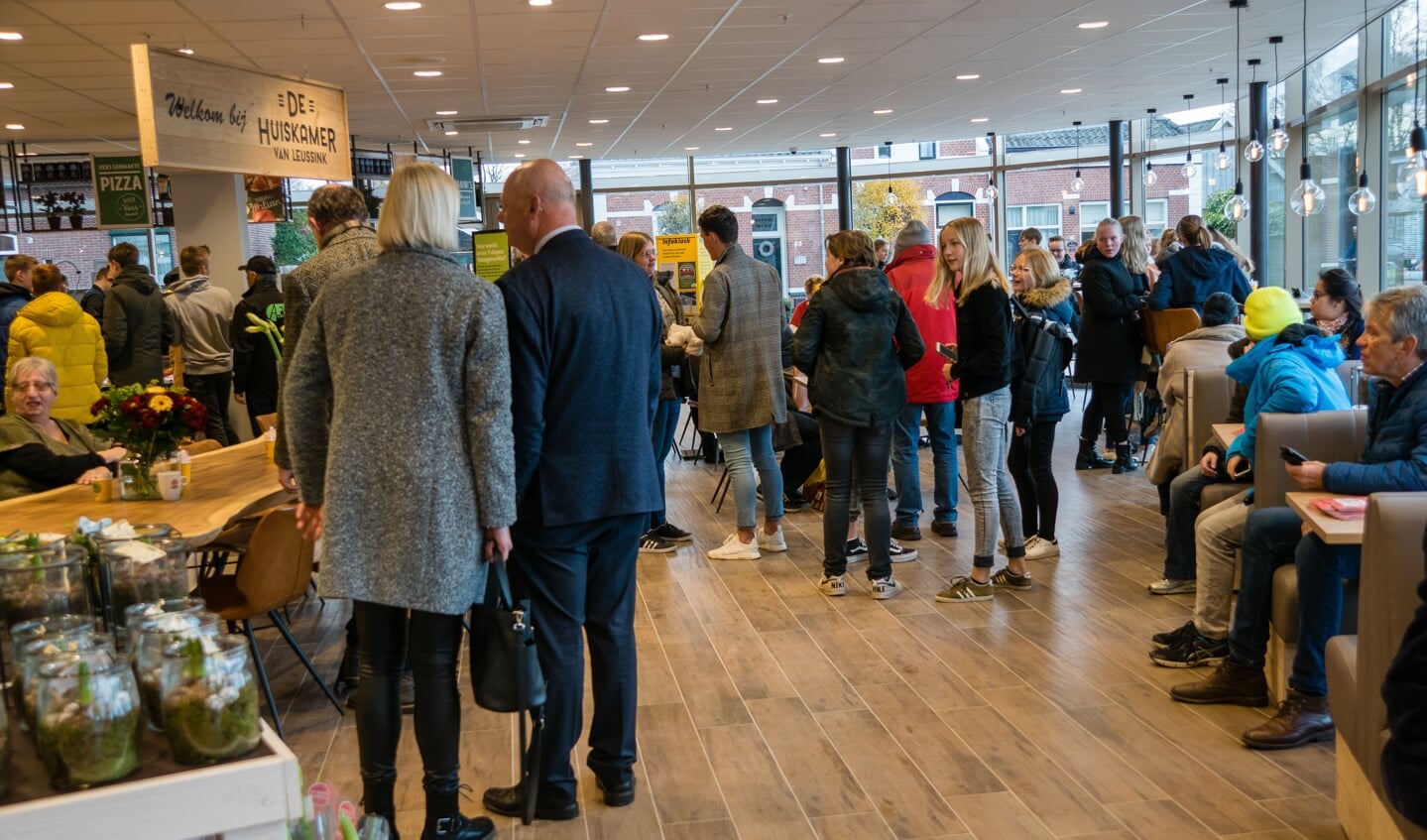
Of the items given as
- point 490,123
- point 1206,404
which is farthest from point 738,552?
point 490,123

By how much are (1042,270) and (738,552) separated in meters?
2.11

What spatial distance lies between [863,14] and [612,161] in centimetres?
1167

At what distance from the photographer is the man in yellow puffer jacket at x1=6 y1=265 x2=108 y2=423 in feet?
24.2

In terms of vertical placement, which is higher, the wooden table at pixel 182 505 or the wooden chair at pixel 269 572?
the wooden table at pixel 182 505

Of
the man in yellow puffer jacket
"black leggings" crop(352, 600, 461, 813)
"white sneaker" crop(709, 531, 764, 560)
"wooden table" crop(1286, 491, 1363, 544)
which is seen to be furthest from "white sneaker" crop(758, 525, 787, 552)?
the man in yellow puffer jacket

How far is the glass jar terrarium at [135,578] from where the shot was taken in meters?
2.33

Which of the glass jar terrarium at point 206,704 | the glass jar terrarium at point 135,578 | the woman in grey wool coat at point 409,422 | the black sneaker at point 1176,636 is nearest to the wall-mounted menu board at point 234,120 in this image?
the woman in grey wool coat at point 409,422

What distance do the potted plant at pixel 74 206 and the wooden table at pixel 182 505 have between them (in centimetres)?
982

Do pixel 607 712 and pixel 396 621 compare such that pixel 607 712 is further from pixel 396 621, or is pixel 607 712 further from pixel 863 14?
pixel 863 14

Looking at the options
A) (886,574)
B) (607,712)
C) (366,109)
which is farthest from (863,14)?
(607,712)

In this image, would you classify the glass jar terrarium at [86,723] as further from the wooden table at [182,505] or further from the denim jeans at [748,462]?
the denim jeans at [748,462]

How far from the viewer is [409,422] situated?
289cm

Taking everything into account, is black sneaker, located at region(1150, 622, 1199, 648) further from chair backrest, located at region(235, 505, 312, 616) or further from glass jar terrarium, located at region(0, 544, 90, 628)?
glass jar terrarium, located at region(0, 544, 90, 628)

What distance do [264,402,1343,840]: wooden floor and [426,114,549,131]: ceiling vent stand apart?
826 centimetres
